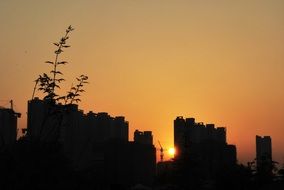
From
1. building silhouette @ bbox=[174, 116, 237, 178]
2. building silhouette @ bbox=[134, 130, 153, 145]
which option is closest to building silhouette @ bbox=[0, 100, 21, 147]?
building silhouette @ bbox=[174, 116, 237, 178]

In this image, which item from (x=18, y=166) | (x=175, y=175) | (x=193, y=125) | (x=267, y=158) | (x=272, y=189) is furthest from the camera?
(x=193, y=125)

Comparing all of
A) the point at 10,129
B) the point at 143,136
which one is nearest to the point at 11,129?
the point at 10,129

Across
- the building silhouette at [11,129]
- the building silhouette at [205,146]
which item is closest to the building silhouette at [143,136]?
the building silhouette at [205,146]

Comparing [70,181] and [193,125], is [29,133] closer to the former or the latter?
[70,181]

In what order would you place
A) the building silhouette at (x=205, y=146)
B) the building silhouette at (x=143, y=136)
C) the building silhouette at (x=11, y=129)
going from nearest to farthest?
the building silhouette at (x=11, y=129) → the building silhouette at (x=205, y=146) → the building silhouette at (x=143, y=136)

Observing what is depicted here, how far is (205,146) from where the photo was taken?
79.8 metres

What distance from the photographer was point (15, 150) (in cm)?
1143

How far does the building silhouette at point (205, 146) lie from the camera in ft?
178

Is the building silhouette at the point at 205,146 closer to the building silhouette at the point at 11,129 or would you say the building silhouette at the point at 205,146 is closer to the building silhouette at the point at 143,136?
the building silhouette at the point at 143,136

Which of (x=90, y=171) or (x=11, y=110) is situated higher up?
(x=11, y=110)

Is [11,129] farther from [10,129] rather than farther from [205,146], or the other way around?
[205,146]

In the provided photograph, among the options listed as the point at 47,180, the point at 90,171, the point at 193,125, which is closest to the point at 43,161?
the point at 47,180

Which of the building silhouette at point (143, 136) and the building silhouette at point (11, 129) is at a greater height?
the building silhouette at point (143, 136)

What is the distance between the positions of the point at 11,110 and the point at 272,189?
26.1 meters
